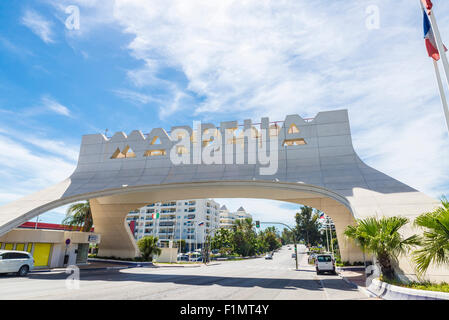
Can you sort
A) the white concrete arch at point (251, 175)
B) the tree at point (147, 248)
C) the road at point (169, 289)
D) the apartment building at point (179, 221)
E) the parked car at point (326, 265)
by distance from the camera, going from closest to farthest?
the road at point (169, 289) < the white concrete arch at point (251, 175) < the parked car at point (326, 265) < the tree at point (147, 248) < the apartment building at point (179, 221)

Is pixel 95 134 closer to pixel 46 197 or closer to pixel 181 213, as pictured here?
pixel 46 197

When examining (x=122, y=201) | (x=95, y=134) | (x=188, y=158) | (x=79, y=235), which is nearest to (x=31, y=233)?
(x=79, y=235)

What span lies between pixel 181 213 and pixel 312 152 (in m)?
83.5

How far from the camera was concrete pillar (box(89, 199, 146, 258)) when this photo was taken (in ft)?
110

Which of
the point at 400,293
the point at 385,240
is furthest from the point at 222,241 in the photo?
the point at 400,293

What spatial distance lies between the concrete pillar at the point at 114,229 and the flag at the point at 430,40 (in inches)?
1217

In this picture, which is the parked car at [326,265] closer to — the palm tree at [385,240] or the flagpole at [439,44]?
the palm tree at [385,240]

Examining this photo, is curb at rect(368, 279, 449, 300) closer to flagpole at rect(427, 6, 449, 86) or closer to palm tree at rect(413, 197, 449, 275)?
palm tree at rect(413, 197, 449, 275)

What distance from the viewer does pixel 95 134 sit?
3119cm

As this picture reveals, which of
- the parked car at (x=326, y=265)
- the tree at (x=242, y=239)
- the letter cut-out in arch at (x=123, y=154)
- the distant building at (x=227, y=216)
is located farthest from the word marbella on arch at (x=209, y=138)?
the distant building at (x=227, y=216)

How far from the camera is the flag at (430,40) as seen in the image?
1103cm

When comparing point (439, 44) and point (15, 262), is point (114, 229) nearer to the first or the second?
point (15, 262)
